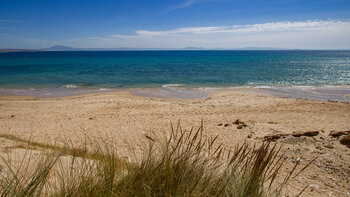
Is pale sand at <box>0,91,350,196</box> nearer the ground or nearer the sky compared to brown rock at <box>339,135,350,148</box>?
nearer the ground

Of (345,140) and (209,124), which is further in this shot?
(209,124)

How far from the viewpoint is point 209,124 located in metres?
9.41

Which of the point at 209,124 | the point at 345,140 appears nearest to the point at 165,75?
the point at 209,124

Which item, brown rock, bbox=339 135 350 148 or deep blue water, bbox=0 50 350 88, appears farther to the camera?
deep blue water, bbox=0 50 350 88

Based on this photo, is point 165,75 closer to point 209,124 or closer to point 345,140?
point 209,124

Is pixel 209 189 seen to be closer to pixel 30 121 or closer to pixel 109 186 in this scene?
pixel 109 186

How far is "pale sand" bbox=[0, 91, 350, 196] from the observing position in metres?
5.28

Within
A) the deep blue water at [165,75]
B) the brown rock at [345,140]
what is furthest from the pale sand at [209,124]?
the deep blue water at [165,75]

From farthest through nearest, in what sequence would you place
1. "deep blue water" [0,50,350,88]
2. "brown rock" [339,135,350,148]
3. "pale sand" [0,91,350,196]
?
"deep blue water" [0,50,350,88]
"brown rock" [339,135,350,148]
"pale sand" [0,91,350,196]

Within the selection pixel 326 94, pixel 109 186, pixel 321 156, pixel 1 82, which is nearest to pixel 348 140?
pixel 321 156

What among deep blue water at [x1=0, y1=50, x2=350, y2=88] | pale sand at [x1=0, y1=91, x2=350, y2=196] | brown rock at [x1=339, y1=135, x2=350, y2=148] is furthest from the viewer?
deep blue water at [x1=0, y1=50, x2=350, y2=88]

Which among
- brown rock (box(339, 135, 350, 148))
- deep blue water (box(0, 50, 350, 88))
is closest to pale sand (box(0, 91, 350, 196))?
brown rock (box(339, 135, 350, 148))

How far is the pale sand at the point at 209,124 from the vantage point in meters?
5.28

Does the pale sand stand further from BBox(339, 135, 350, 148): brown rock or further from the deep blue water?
the deep blue water
